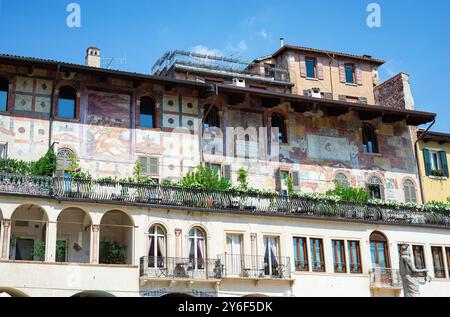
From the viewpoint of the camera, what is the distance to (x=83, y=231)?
26125mm

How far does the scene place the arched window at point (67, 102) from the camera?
27.9 meters

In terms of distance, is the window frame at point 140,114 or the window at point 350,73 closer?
the window frame at point 140,114

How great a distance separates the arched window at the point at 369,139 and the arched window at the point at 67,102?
14.5 meters

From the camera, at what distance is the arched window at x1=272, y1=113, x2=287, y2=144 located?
32031 mm

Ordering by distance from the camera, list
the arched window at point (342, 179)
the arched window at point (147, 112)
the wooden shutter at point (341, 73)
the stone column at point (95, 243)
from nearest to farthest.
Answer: the stone column at point (95, 243) → the arched window at point (147, 112) → the arched window at point (342, 179) → the wooden shutter at point (341, 73)

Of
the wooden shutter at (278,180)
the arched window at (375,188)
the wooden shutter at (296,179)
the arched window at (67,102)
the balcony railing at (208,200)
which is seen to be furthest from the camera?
the arched window at (375,188)

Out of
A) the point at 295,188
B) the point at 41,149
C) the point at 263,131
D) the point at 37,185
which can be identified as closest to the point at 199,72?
the point at 263,131

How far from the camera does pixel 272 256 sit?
2728cm

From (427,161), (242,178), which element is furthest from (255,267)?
(427,161)

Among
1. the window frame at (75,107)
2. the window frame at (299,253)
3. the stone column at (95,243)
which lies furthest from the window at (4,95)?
the window frame at (299,253)

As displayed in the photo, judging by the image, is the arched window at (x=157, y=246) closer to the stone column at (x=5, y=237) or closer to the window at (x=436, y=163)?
the stone column at (x=5, y=237)
